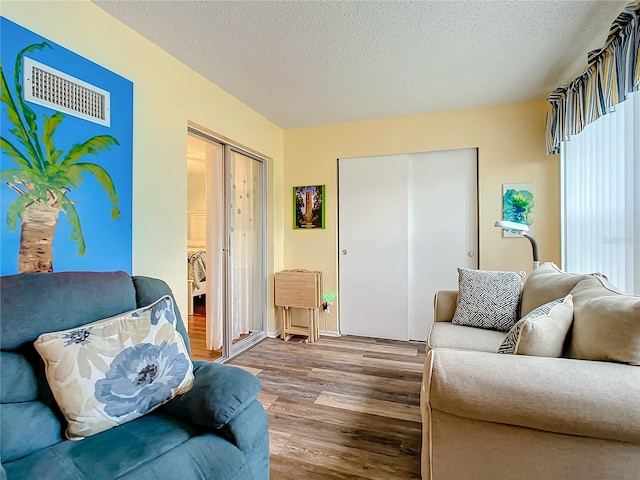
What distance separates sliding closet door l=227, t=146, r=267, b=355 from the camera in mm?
3107

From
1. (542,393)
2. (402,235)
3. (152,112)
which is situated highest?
(152,112)

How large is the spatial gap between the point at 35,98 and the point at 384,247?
9.80ft

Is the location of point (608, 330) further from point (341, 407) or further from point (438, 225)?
point (438, 225)

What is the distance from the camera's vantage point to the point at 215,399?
1166mm

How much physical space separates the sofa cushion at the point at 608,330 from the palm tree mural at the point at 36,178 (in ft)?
7.66

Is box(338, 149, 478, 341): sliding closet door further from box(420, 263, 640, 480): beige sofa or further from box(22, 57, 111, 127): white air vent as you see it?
box(22, 57, 111, 127): white air vent

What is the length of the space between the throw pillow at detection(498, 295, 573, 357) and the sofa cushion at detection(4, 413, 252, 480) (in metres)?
1.14

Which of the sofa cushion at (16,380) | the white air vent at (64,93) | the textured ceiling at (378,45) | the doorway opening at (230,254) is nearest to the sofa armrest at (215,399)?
the sofa cushion at (16,380)

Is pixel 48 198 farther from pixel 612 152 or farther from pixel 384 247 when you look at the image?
pixel 612 152

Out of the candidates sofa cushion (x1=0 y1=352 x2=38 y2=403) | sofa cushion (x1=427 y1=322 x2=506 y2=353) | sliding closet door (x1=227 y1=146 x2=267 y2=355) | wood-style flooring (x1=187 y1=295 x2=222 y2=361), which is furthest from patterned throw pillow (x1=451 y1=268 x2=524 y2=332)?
sofa cushion (x1=0 y1=352 x2=38 y2=403)

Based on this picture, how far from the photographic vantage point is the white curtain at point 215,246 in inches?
118

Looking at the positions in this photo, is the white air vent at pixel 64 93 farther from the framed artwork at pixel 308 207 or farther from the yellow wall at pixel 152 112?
the framed artwork at pixel 308 207

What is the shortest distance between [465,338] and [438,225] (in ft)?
5.27

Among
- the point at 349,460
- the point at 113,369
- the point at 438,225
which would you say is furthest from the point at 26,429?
the point at 438,225
